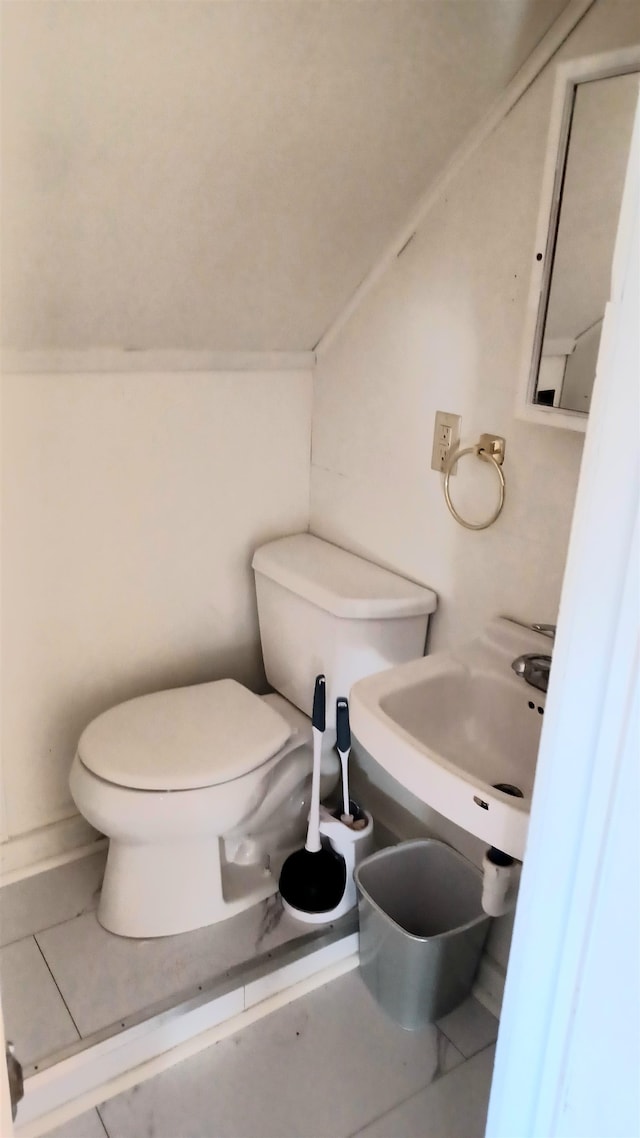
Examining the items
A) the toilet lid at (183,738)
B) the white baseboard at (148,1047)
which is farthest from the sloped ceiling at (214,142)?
the white baseboard at (148,1047)

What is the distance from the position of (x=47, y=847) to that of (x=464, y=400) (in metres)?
1.37

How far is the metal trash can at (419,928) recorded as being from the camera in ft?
4.82

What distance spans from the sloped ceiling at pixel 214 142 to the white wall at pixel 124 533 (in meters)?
0.16

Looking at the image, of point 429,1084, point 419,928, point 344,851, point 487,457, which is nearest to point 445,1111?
point 429,1084

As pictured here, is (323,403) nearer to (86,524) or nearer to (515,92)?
(86,524)

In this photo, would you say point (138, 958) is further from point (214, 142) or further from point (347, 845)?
point (214, 142)

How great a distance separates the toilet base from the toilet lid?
0.18 m

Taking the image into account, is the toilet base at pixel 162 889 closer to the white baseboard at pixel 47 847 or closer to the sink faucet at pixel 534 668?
the white baseboard at pixel 47 847

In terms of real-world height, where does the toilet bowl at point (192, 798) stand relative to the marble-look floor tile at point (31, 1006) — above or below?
above

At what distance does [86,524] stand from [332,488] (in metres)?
0.57

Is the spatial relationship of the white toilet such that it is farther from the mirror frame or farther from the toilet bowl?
the mirror frame

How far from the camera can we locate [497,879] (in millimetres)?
1138

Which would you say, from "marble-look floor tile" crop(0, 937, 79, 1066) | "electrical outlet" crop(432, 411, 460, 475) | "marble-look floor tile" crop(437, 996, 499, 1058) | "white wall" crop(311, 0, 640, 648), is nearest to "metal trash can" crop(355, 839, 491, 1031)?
"marble-look floor tile" crop(437, 996, 499, 1058)

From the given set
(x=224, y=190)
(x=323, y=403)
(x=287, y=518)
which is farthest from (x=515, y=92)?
(x=287, y=518)
